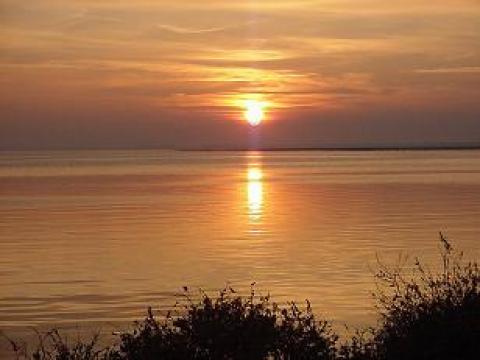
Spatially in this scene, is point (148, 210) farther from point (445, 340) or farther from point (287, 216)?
point (445, 340)

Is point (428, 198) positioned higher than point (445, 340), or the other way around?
point (428, 198)

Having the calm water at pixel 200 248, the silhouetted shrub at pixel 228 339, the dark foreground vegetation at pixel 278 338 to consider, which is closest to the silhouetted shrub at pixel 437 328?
the dark foreground vegetation at pixel 278 338

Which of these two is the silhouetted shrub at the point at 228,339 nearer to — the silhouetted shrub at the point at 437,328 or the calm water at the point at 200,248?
the silhouetted shrub at the point at 437,328

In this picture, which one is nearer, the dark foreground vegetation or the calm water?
the dark foreground vegetation

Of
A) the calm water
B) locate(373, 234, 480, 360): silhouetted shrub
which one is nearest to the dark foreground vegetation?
locate(373, 234, 480, 360): silhouetted shrub

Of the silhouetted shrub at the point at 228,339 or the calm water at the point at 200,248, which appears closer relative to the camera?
the silhouetted shrub at the point at 228,339

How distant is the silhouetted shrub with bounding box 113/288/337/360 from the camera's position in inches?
421

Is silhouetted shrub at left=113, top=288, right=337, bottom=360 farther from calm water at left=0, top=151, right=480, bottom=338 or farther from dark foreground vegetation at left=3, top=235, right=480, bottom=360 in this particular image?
calm water at left=0, top=151, right=480, bottom=338

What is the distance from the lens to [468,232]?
117 feet

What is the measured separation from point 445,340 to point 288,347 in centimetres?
162

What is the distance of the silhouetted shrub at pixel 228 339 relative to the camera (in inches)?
421

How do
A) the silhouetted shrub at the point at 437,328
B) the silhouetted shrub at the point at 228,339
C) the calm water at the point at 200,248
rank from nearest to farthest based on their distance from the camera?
1. the silhouetted shrub at the point at 437,328
2. the silhouetted shrub at the point at 228,339
3. the calm water at the point at 200,248

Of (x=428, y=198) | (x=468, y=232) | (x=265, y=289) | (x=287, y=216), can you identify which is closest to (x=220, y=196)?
(x=428, y=198)

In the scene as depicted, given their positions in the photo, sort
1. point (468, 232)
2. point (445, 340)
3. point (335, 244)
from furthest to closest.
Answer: point (468, 232) < point (335, 244) < point (445, 340)
